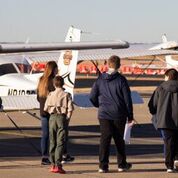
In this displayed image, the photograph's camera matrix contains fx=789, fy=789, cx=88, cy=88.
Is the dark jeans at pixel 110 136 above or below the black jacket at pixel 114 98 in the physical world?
below

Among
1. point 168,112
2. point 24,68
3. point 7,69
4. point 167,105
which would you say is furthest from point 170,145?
point 24,68

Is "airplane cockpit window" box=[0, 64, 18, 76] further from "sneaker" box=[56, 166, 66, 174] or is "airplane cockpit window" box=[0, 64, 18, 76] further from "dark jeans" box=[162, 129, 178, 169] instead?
"dark jeans" box=[162, 129, 178, 169]

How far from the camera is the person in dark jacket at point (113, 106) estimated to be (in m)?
11.6

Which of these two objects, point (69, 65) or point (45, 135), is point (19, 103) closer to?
point (69, 65)

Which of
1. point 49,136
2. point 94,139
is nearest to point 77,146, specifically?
point 94,139

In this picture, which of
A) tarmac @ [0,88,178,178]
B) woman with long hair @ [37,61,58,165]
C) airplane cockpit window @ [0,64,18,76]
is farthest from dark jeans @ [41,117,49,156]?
airplane cockpit window @ [0,64,18,76]

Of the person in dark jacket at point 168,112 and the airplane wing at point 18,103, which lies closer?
Result: the person in dark jacket at point 168,112

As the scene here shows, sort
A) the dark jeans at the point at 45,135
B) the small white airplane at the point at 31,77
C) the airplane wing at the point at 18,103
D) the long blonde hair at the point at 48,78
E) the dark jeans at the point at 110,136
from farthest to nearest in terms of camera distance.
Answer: the small white airplane at the point at 31,77 < the airplane wing at the point at 18,103 < the dark jeans at the point at 45,135 < the long blonde hair at the point at 48,78 < the dark jeans at the point at 110,136

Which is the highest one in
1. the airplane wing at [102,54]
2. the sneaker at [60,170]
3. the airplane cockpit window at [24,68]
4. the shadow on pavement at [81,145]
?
the airplane wing at [102,54]

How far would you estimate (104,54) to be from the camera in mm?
22000

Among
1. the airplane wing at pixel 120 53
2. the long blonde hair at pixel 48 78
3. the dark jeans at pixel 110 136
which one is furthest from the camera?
the airplane wing at pixel 120 53

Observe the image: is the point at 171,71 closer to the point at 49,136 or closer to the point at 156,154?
the point at 49,136

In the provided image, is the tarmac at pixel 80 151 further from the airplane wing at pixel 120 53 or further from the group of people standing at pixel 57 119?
the airplane wing at pixel 120 53

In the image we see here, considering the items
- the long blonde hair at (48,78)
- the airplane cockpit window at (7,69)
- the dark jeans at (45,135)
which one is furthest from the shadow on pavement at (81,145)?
the airplane cockpit window at (7,69)
